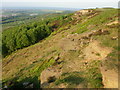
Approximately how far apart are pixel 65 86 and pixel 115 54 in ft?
21.7

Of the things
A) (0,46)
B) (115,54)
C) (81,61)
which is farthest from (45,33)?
(115,54)

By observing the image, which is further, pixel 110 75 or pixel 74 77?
pixel 74 77

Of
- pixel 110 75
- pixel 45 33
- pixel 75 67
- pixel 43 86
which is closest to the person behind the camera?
pixel 110 75

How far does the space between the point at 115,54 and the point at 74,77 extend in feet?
17.2

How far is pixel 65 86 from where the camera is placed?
37.0 feet

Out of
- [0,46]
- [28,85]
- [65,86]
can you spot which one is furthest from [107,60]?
[0,46]

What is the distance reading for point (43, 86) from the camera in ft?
40.5

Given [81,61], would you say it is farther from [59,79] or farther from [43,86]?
[43,86]

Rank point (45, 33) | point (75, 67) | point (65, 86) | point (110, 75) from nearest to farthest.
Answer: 1. point (110, 75)
2. point (65, 86)
3. point (75, 67)
4. point (45, 33)

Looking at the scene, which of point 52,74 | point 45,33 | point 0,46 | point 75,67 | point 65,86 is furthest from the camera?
point 45,33

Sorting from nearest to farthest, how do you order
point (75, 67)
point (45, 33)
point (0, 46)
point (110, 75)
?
point (110, 75)
point (75, 67)
point (0, 46)
point (45, 33)

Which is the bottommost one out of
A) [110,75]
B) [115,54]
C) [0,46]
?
[0,46]

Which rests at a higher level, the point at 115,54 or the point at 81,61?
the point at 115,54

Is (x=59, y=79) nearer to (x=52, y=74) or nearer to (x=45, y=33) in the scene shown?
(x=52, y=74)
